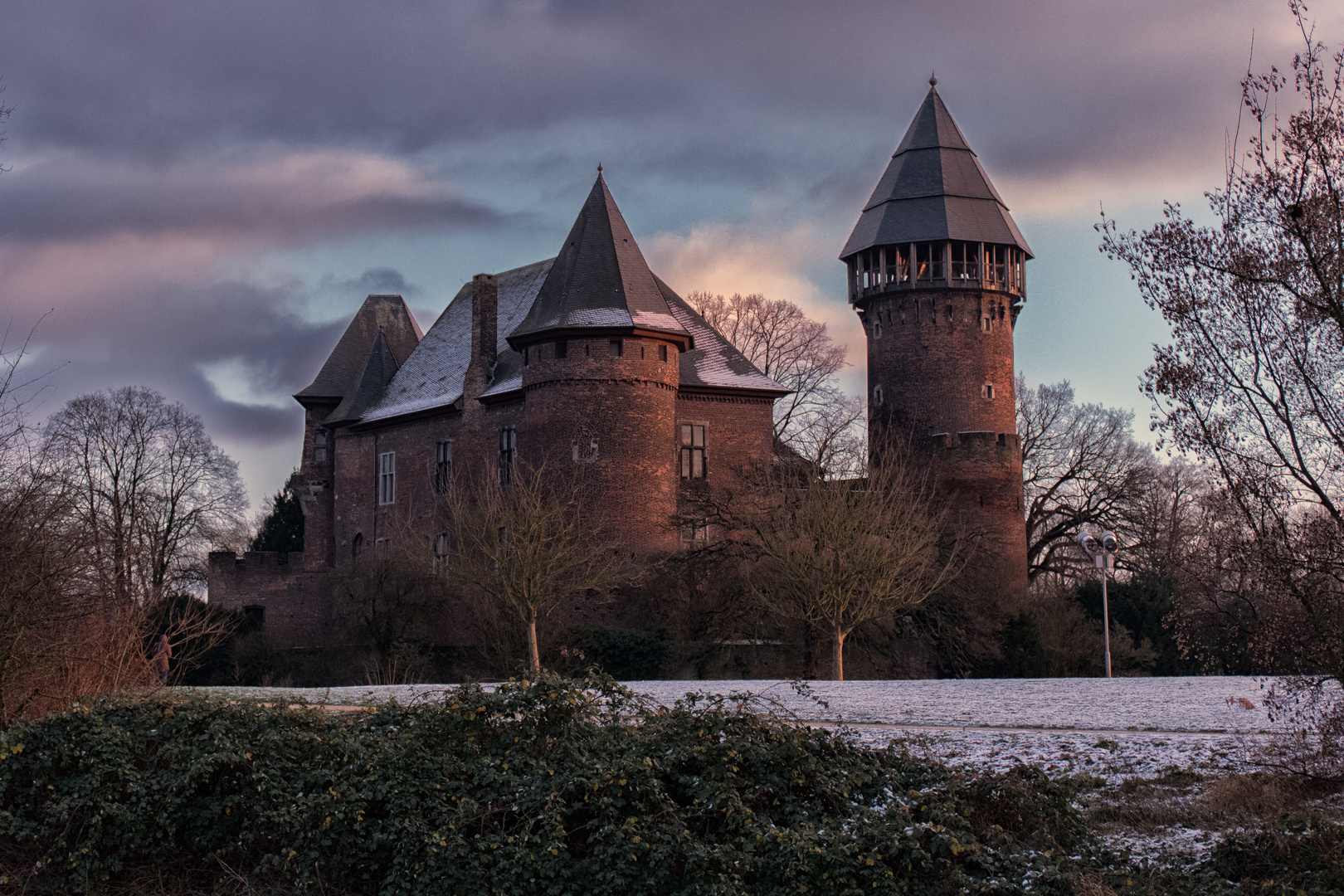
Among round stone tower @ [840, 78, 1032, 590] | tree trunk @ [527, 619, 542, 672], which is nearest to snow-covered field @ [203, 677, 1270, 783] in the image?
tree trunk @ [527, 619, 542, 672]

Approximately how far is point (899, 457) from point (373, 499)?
50.9ft

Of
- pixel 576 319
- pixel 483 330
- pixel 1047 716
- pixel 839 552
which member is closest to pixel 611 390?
pixel 576 319

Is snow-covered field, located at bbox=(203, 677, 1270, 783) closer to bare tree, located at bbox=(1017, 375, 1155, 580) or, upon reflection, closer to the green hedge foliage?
the green hedge foliage

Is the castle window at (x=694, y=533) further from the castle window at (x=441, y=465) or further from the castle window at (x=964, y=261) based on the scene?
the castle window at (x=964, y=261)

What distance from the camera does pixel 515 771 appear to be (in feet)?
28.8

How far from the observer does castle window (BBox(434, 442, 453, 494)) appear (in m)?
37.0

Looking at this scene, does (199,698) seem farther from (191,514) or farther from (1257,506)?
(191,514)

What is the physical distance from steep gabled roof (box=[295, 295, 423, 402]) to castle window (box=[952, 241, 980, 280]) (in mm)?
17894

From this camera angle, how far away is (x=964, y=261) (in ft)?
142

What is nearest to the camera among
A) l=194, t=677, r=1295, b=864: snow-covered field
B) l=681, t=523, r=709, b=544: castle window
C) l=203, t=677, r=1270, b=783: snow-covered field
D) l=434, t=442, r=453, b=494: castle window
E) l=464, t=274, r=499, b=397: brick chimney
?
l=194, t=677, r=1295, b=864: snow-covered field

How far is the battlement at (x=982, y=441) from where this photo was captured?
132 feet

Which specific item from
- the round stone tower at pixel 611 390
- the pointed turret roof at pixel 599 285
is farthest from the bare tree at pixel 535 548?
the pointed turret roof at pixel 599 285

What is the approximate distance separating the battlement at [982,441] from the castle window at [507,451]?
45.1 feet

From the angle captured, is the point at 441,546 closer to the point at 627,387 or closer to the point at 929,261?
the point at 627,387
